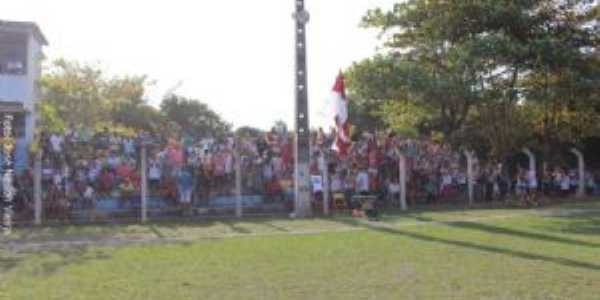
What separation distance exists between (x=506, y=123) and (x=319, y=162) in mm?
10258

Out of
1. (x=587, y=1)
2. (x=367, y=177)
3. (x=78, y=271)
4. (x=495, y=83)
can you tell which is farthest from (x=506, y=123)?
(x=78, y=271)

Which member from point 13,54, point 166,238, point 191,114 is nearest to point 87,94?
point 13,54

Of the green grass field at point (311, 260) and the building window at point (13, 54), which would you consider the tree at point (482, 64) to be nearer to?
the green grass field at point (311, 260)

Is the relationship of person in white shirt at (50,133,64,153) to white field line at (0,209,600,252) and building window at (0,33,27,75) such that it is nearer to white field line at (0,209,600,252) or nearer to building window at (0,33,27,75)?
white field line at (0,209,600,252)

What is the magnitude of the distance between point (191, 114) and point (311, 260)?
67.9m

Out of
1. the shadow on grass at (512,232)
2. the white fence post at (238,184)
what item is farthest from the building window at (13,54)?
the shadow on grass at (512,232)

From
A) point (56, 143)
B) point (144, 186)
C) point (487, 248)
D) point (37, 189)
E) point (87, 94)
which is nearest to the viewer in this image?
point (487, 248)

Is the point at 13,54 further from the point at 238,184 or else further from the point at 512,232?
the point at 512,232

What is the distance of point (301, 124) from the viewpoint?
24297 millimetres

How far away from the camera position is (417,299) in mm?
10172

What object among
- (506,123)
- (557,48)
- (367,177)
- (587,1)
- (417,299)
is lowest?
(417,299)

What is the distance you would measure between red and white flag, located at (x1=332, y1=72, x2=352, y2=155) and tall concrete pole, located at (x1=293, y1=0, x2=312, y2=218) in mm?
961

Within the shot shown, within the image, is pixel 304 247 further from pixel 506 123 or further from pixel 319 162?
pixel 506 123

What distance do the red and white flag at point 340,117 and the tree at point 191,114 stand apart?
5442 cm
